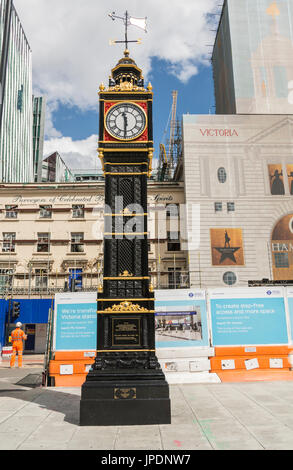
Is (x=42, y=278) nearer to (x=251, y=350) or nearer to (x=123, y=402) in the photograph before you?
(x=251, y=350)

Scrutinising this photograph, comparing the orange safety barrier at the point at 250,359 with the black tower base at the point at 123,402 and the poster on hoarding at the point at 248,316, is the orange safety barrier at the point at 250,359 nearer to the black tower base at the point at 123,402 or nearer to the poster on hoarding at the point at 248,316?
the poster on hoarding at the point at 248,316

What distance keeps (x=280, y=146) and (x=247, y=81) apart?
8943 mm

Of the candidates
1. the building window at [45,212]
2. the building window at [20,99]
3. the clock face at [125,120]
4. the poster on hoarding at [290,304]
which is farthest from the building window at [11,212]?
the building window at [20,99]

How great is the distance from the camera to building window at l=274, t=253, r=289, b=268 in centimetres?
3216

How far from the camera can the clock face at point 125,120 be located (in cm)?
984

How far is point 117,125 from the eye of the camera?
32.5 feet

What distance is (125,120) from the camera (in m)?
9.93

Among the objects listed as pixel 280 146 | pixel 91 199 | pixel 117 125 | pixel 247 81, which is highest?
pixel 247 81

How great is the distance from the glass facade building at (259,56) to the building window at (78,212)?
19.4 metres

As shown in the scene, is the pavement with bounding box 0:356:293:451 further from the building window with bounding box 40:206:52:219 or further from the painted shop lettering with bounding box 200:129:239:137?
the painted shop lettering with bounding box 200:129:239:137

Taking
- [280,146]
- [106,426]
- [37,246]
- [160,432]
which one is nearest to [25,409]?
[106,426]

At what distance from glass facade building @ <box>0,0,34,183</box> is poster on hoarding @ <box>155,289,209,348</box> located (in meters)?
49.5

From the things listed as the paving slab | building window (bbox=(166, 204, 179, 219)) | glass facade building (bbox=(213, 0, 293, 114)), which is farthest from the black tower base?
glass facade building (bbox=(213, 0, 293, 114))

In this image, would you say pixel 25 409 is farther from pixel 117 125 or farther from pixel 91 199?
pixel 91 199
